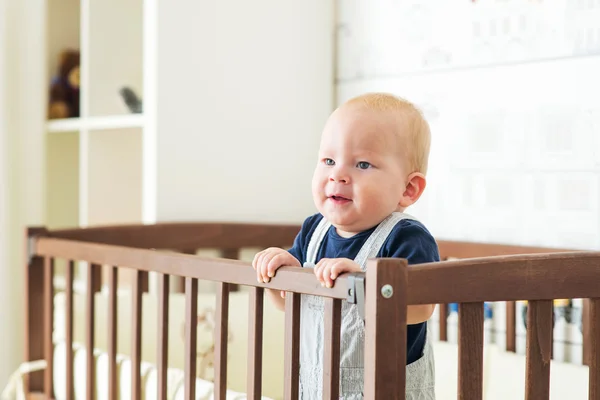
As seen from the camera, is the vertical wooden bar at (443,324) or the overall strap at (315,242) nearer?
the overall strap at (315,242)

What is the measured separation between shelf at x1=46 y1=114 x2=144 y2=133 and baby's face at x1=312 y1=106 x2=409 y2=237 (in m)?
0.90

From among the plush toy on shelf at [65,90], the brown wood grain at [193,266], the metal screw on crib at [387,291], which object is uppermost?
the plush toy on shelf at [65,90]

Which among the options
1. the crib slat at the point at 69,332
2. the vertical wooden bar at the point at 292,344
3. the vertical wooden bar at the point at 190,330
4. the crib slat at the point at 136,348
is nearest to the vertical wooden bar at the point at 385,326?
the vertical wooden bar at the point at 292,344

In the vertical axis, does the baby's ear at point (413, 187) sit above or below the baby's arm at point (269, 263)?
above

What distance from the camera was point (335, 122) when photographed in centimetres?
119

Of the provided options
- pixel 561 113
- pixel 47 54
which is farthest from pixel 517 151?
pixel 47 54

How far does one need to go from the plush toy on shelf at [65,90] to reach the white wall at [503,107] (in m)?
0.89

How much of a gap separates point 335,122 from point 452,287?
35cm

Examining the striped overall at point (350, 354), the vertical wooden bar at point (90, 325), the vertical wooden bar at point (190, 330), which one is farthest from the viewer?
the vertical wooden bar at point (90, 325)

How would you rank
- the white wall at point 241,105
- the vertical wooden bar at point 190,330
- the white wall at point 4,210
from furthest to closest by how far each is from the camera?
the white wall at point 4,210 < the white wall at point 241,105 < the vertical wooden bar at point 190,330

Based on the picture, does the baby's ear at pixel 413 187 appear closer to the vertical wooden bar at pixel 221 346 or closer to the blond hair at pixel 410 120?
the blond hair at pixel 410 120

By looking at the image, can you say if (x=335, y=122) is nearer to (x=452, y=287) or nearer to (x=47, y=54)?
(x=452, y=287)

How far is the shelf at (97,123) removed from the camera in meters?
2.00

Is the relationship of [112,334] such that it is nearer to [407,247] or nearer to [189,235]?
[189,235]
